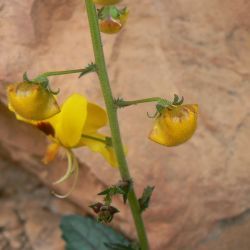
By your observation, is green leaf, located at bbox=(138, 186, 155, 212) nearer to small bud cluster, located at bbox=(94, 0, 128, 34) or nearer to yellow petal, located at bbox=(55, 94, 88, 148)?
yellow petal, located at bbox=(55, 94, 88, 148)

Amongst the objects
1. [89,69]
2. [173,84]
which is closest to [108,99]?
[89,69]

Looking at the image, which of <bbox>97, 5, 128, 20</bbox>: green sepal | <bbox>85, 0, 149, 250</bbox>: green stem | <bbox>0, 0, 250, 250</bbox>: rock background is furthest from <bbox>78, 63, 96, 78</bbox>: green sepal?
<bbox>0, 0, 250, 250</bbox>: rock background

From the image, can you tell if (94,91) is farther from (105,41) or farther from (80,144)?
(80,144)

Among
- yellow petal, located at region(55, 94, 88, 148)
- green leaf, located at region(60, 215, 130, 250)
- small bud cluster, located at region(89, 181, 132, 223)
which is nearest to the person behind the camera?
small bud cluster, located at region(89, 181, 132, 223)

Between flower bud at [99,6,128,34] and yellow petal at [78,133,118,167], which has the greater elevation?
flower bud at [99,6,128,34]

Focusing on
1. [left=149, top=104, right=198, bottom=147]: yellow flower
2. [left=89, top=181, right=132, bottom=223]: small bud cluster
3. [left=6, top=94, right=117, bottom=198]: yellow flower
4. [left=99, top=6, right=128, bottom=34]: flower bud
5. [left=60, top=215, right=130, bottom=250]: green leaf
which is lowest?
[left=60, top=215, right=130, bottom=250]: green leaf

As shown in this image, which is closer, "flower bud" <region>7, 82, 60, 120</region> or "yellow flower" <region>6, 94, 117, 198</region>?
"flower bud" <region>7, 82, 60, 120</region>

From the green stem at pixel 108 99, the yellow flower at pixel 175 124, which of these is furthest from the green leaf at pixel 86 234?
the yellow flower at pixel 175 124

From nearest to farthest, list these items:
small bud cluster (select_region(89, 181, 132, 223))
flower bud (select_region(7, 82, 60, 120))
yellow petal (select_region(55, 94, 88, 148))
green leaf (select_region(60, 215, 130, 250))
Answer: flower bud (select_region(7, 82, 60, 120)), small bud cluster (select_region(89, 181, 132, 223)), yellow petal (select_region(55, 94, 88, 148)), green leaf (select_region(60, 215, 130, 250))
